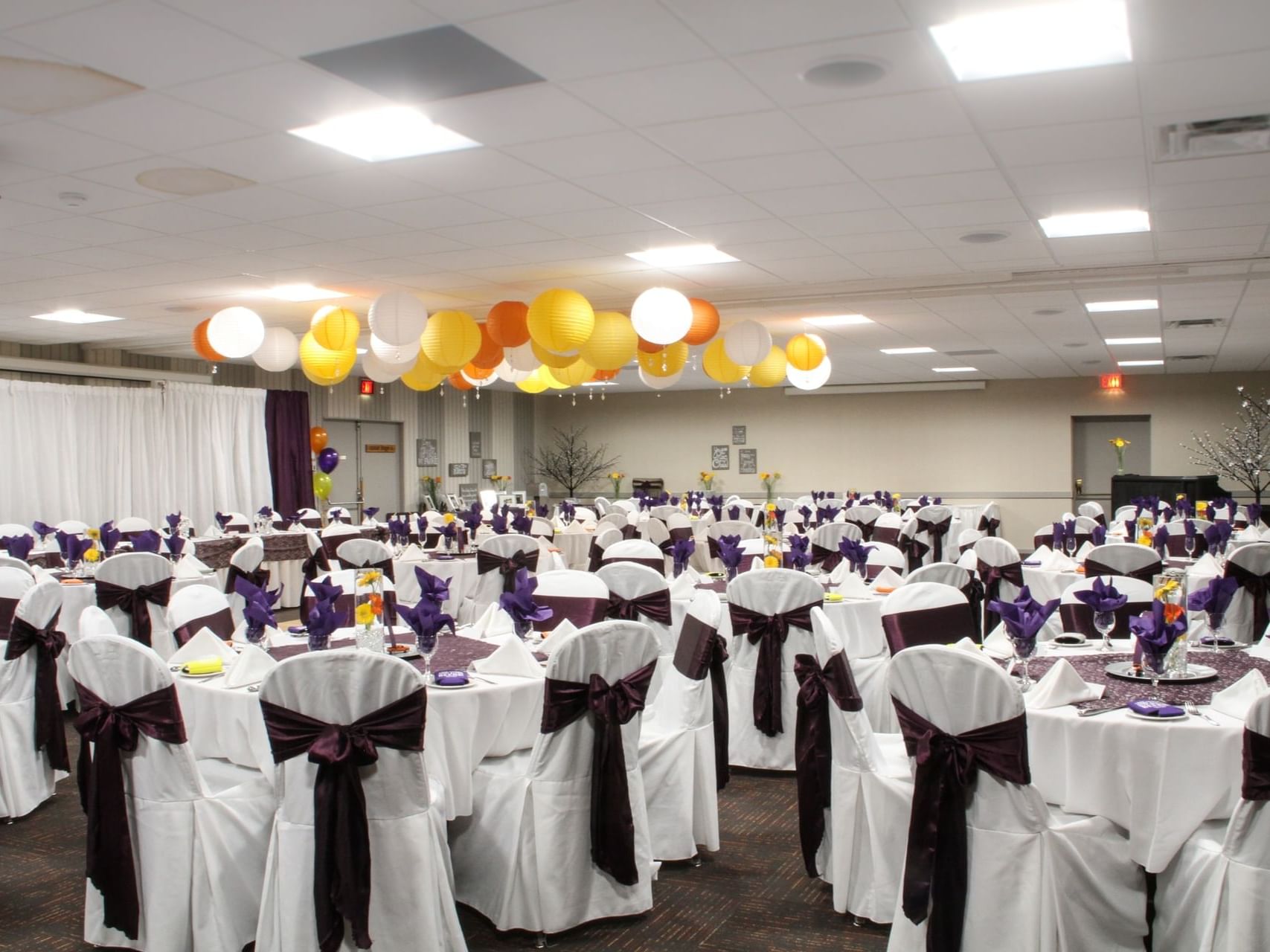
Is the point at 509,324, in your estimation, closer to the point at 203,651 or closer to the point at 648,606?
the point at 648,606

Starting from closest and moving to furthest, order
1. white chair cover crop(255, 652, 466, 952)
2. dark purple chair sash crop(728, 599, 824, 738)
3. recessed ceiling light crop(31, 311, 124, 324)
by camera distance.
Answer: white chair cover crop(255, 652, 466, 952) < dark purple chair sash crop(728, 599, 824, 738) < recessed ceiling light crop(31, 311, 124, 324)

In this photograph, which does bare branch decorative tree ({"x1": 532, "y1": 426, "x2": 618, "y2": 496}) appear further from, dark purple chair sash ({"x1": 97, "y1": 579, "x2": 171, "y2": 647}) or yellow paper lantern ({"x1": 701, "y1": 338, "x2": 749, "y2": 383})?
dark purple chair sash ({"x1": 97, "y1": 579, "x2": 171, "y2": 647})

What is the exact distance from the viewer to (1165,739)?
3.02 metres

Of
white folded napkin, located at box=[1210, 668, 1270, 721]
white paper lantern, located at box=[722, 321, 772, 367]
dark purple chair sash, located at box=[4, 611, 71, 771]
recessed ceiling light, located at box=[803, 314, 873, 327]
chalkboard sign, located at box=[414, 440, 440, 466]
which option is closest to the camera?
white folded napkin, located at box=[1210, 668, 1270, 721]

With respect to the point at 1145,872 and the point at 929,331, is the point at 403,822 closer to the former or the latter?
the point at 1145,872

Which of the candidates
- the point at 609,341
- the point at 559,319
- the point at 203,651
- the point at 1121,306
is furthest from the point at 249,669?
the point at 1121,306

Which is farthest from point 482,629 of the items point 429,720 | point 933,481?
point 933,481

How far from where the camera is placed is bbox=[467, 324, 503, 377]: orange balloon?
836 centimetres

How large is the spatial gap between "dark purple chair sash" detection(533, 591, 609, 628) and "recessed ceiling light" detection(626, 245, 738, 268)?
292 centimetres

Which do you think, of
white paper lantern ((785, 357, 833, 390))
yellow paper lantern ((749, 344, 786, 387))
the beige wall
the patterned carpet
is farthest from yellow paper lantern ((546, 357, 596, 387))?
the beige wall

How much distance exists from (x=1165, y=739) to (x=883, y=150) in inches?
118

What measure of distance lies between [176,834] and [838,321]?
8.94 m

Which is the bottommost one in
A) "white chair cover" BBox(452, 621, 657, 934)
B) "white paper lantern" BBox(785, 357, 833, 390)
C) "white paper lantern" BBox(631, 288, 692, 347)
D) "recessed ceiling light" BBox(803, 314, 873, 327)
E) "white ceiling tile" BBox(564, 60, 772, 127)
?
"white chair cover" BBox(452, 621, 657, 934)

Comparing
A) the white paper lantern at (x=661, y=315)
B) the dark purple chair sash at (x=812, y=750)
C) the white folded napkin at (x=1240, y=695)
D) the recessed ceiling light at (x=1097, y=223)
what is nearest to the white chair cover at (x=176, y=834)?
the dark purple chair sash at (x=812, y=750)
